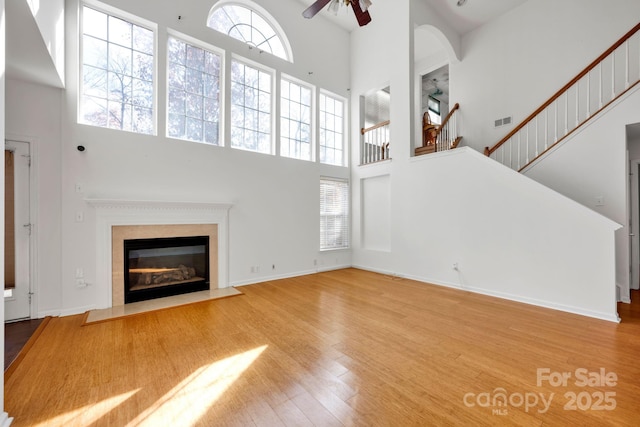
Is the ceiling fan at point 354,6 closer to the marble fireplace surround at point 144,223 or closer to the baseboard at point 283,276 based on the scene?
the marble fireplace surround at point 144,223

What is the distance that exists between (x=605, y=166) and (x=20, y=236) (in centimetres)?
803

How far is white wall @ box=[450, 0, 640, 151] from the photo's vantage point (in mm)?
4863

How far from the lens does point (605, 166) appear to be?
12.7ft

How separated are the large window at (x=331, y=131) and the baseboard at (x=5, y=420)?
5.80 meters

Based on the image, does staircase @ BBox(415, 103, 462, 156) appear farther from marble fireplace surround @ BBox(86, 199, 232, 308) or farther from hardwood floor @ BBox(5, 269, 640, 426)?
marble fireplace surround @ BBox(86, 199, 232, 308)

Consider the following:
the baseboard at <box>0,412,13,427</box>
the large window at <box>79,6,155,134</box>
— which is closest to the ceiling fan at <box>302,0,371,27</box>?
the large window at <box>79,6,155,134</box>

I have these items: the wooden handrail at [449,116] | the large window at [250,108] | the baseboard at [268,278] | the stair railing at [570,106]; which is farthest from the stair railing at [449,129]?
the baseboard at [268,278]

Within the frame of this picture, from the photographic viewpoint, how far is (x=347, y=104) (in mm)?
6926

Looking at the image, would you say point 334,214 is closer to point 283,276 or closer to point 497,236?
point 283,276

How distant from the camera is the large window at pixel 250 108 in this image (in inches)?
200

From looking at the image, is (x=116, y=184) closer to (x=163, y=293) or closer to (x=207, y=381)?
(x=163, y=293)

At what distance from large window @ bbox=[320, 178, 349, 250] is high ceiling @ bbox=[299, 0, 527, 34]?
386 cm

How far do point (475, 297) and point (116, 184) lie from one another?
5.77 meters

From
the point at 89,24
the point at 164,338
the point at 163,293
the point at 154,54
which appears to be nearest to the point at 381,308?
the point at 164,338
